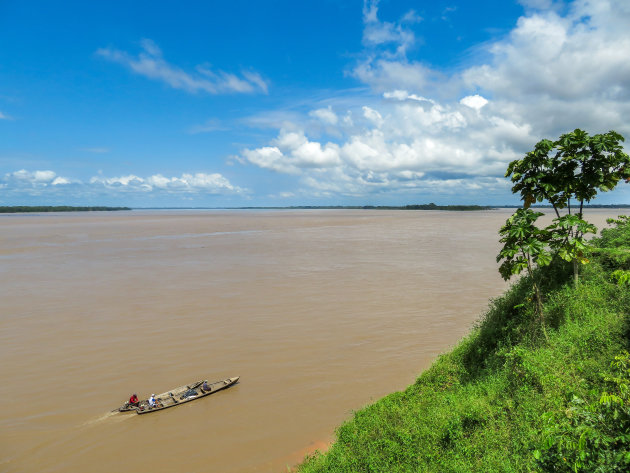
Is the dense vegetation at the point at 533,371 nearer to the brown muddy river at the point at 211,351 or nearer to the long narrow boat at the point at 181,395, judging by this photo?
the brown muddy river at the point at 211,351

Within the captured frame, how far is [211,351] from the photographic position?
17641 millimetres

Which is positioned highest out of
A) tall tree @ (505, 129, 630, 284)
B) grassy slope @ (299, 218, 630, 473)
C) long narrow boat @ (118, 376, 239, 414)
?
tall tree @ (505, 129, 630, 284)

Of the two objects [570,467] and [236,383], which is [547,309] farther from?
[236,383]

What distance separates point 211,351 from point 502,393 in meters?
12.8

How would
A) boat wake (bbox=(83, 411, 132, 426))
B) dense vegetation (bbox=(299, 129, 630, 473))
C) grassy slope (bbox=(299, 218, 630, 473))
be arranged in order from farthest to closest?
boat wake (bbox=(83, 411, 132, 426))
grassy slope (bbox=(299, 218, 630, 473))
dense vegetation (bbox=(299, 129, 630, 473))

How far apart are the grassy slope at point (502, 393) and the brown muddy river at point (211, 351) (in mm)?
2267

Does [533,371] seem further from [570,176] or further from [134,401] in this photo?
[134,401]

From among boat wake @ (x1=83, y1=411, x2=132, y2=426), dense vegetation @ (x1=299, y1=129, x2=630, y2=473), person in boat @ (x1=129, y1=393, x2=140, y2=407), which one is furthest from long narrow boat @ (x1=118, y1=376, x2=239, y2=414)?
dense vegetation @ (x1=299, y1=129, x2=630, y2=473)

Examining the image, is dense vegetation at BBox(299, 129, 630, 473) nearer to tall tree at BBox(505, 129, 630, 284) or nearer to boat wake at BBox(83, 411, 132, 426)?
tall tree at BBox(505, 129, 630, 284)

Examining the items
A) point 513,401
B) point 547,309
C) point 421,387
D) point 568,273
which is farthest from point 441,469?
point 568,273

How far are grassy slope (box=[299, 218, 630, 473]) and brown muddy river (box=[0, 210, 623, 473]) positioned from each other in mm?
2267

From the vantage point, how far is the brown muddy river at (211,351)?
1166 centimetres

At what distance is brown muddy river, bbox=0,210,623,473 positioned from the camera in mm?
11656

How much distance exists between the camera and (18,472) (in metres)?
10.6
